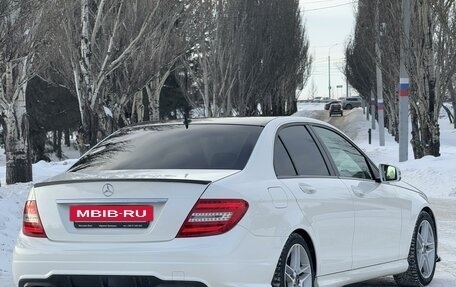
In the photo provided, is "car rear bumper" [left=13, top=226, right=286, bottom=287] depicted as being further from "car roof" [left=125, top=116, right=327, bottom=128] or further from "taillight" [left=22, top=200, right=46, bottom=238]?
"car roof" [left=125, top=116, right=327, bottom=128]

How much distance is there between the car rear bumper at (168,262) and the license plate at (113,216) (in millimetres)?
121

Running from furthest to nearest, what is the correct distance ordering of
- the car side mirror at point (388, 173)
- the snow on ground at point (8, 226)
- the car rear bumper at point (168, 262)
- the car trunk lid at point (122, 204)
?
1. the snow on ground at point (8, 226)
2. the car side mirror at point (388, 173)
3. the car trunk lid at point (122, 204)
4. the car rear bumper at point (168, 262)

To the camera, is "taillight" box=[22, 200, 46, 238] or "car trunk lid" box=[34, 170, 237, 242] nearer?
"car trunk lid" box=[34, 170, 237, 242]

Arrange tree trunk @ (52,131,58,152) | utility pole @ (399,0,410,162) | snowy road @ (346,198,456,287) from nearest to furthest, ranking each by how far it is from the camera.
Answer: snowy road @ (346,198,456,287) → utility pole @ (399,0,410,162) → tree trunk @ (52,131,58,152)

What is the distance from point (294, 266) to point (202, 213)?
2.90 feet

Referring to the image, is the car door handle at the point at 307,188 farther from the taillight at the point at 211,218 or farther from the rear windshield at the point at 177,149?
the taillight at the point at 211,218

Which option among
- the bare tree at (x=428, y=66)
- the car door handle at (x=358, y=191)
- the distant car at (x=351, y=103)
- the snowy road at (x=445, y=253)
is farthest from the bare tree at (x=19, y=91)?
the distant car at (x=351, y=103)

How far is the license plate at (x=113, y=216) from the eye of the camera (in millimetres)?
5051

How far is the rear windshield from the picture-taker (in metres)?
5.55

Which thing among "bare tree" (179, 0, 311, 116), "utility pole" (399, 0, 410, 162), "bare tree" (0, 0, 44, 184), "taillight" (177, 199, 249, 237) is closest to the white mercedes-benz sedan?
"taillight" (177, 199, 249, 237)

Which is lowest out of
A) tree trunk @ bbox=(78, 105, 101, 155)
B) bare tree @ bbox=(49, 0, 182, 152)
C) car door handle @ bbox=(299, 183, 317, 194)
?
tree trunk @ bbox=(78, 105, 101, 155)

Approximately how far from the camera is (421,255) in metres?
7.62

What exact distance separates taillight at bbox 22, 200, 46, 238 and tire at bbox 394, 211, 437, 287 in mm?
3499

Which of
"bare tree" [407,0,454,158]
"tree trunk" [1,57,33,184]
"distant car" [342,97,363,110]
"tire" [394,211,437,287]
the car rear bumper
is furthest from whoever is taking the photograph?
"distant car" [342,97,363,110]
